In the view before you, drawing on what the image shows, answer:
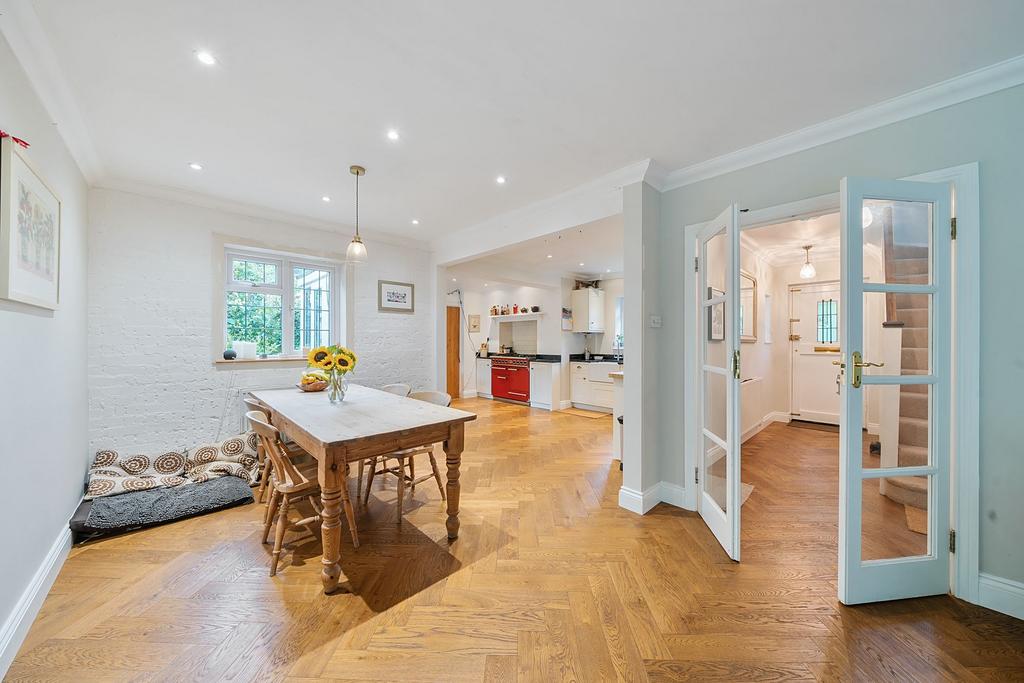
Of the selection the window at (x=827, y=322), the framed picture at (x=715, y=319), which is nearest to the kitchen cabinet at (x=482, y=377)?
the window at (x=827, y=322)

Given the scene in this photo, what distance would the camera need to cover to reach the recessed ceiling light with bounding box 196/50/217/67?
1654mm

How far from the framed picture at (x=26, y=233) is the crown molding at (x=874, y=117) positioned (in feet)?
11.5

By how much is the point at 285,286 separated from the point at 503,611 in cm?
381

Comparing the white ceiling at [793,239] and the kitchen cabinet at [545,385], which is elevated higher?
the white ceiling at [793,239]

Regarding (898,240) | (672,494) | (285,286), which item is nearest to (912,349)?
(898,240)

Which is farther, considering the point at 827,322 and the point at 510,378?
the point at 510,378

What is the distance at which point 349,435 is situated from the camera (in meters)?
1.90

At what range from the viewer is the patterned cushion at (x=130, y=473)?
2714mm

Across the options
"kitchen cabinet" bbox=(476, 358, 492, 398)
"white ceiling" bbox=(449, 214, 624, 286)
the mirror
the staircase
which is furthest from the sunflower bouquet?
"kitchen cabinet" bbox=(476, 358, 492, 398)

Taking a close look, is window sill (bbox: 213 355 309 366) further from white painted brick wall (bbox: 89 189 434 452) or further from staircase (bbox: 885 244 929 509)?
staircase (bbox: 885 244 929 509)

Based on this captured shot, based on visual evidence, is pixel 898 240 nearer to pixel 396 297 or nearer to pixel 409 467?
pixel 409 467

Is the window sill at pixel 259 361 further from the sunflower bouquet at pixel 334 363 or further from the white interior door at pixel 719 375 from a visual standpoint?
the white interior door at pixel 719 375

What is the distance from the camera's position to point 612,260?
5.89 metres

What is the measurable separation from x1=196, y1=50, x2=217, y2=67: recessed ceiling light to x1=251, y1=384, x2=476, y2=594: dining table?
5.84 ft
